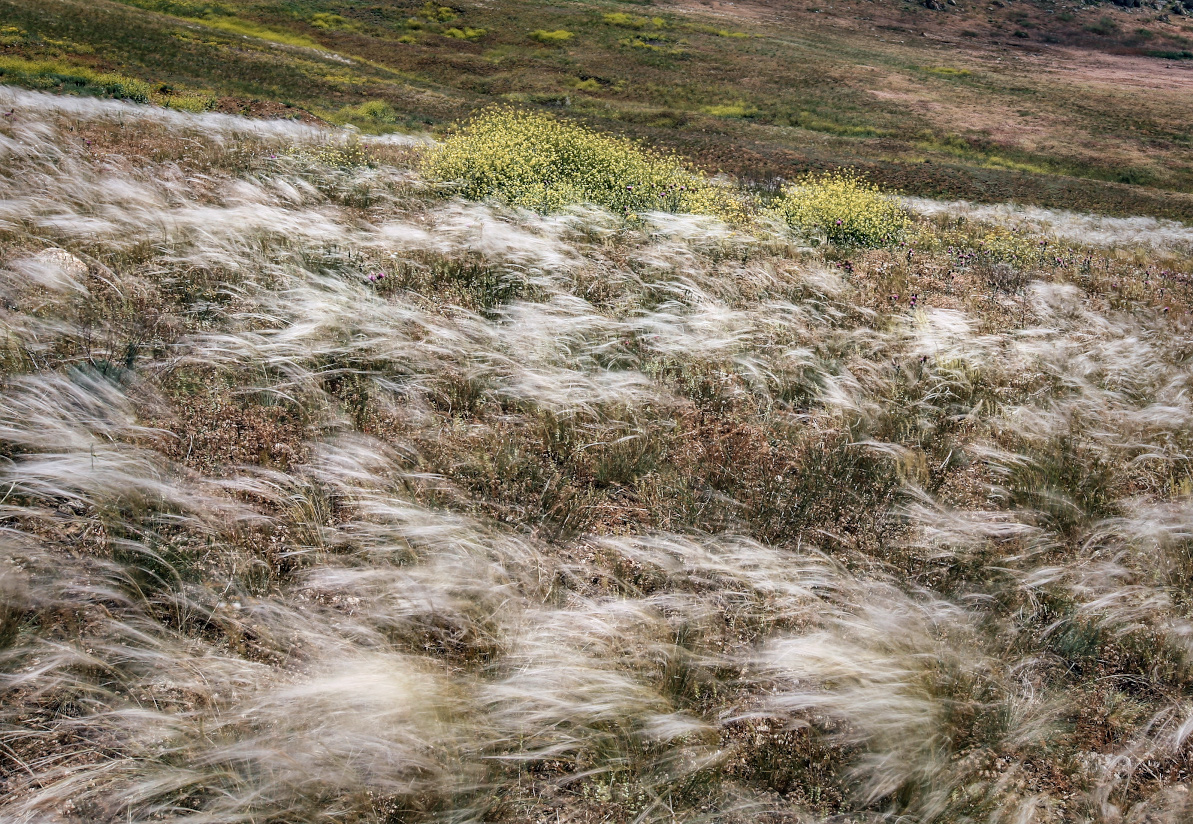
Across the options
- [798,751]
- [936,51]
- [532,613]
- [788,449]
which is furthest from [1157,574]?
[936,51]

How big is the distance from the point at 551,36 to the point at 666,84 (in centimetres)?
1398

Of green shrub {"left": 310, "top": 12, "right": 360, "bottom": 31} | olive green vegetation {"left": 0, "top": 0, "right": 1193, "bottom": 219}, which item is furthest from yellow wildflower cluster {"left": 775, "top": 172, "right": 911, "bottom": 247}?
green shrub {"left": 310, "top": 12, "right": 360, "bottom": 31}

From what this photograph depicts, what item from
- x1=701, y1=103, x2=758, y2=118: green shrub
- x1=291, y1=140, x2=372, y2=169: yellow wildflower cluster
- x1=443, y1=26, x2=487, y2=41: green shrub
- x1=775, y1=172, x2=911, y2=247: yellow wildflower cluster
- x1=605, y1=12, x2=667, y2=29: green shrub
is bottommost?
x1=775, y1=172, x2=911, y2=247: yellow wildflower cluster

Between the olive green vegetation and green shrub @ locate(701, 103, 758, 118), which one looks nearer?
the olive green vegetation

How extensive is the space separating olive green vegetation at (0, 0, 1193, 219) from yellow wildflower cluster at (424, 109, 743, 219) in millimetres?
10375

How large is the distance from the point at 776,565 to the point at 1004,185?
87.5 feet

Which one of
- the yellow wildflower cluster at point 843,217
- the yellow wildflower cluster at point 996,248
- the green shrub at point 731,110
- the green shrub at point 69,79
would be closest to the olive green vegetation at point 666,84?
the green shrub at point 69,79

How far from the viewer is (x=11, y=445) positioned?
219cm

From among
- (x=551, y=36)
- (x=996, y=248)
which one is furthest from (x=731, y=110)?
(x=996, y=248)

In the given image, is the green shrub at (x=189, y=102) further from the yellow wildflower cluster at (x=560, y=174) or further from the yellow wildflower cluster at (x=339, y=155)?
the yellow wildflower cluster at (x=560, y=174)

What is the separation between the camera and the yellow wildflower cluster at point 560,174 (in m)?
6.73

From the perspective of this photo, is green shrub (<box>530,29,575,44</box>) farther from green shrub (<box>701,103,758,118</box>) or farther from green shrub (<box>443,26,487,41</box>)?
green shrub (<box>701,103,758,118</box>)

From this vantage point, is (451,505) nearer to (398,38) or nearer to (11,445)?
(11,445)

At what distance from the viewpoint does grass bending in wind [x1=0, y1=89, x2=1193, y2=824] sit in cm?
152
